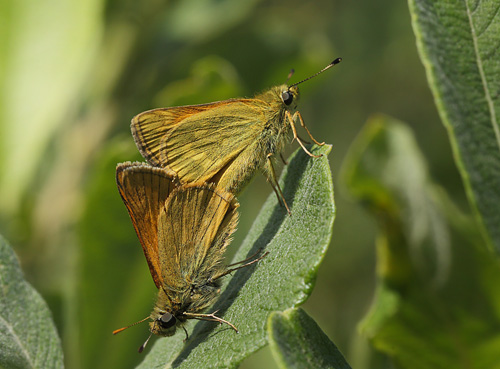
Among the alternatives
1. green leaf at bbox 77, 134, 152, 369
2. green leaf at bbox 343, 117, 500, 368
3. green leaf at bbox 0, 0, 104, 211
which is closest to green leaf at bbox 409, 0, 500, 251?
green leaf at bbox 343, 117, 500, 368

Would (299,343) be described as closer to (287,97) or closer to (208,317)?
(208,317)

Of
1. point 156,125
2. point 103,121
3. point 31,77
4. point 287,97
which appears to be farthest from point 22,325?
point 31,77

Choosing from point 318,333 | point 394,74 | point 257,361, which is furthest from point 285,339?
point 394,74

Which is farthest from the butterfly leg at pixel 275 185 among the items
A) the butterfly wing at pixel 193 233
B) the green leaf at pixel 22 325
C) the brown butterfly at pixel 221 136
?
the green leaf at pixel 22 325

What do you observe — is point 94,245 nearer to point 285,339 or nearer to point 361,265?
point 285,339

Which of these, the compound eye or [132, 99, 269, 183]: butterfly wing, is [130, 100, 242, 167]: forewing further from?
the compound eye
